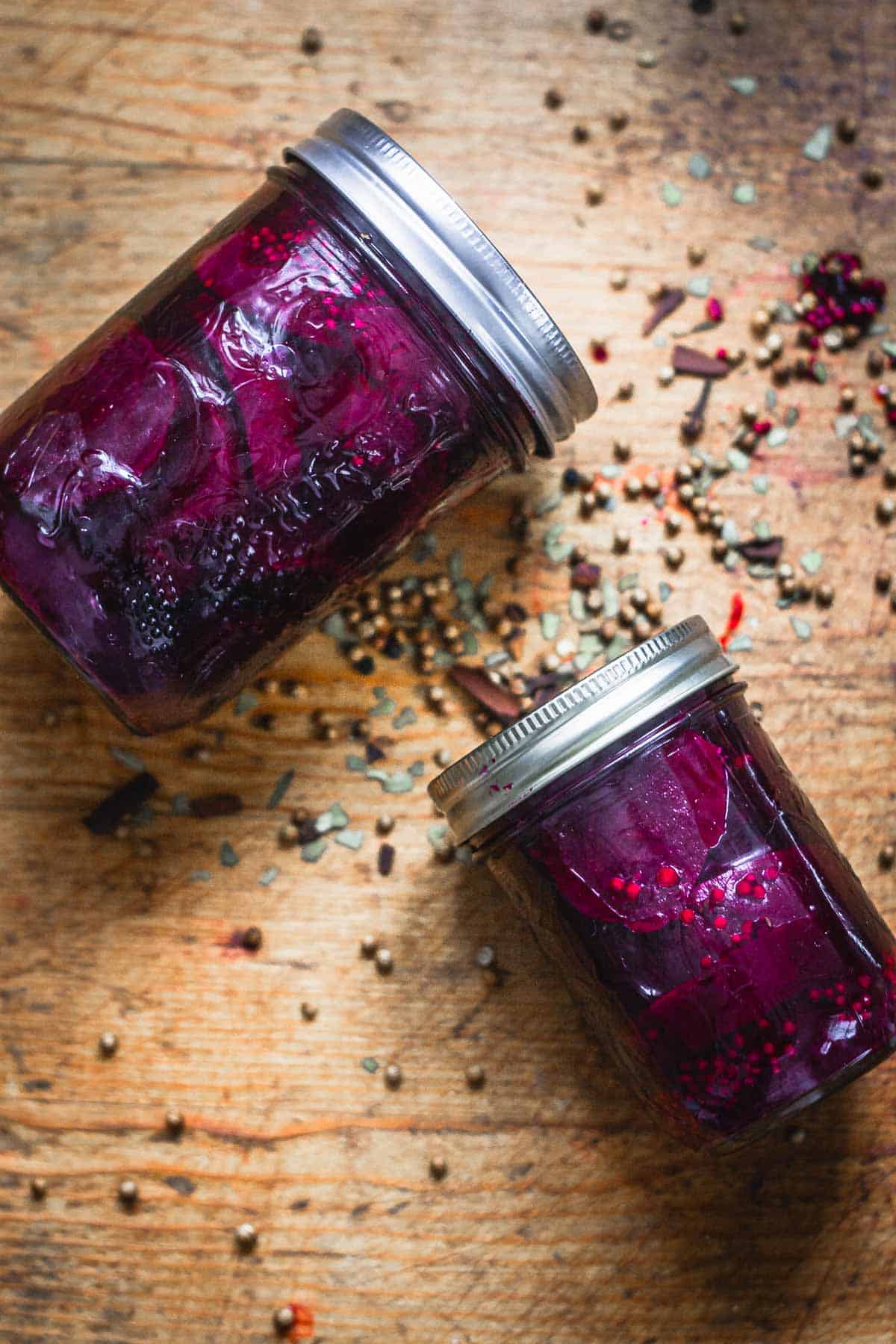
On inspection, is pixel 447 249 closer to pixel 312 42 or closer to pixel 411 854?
pixel 312 42

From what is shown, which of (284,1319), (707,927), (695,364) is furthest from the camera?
(695,364)

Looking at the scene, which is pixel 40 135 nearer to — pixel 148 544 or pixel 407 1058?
pixel 148 544

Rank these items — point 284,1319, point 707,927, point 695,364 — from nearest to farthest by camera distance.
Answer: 1. point 707,927
2. point 284,1319
3. point 695,364

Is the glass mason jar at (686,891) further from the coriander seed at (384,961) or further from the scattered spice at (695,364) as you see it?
the scattered spice at (695,364)

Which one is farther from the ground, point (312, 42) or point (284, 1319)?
point (312, 42)

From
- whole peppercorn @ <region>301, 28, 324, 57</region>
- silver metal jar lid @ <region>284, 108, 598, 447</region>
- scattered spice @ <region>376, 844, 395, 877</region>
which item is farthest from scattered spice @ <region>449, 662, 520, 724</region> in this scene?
whole peppercorn @ <region>301, 28, 324, 57</region>

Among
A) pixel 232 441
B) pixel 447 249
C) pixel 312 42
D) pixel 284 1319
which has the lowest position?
pixel 284 1319

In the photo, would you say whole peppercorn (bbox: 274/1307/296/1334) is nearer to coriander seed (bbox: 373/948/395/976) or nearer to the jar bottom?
coriander seed (bbox: 373/948/395/976)

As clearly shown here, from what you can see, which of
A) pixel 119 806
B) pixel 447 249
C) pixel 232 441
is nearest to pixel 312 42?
pixel 447 249

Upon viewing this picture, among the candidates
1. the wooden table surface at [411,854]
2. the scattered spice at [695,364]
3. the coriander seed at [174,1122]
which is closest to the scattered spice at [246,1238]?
the wooden table surface at [411,854]
